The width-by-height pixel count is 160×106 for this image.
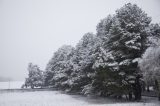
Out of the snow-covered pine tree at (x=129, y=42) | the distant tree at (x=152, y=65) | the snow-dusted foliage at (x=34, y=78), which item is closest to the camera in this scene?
the distant tree at (x=152, y=65)

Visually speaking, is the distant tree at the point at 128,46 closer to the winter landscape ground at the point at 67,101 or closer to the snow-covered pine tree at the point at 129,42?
the snow-covered pine tree at the point at 129,42

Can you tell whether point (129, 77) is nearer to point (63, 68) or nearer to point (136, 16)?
point (136, 16)

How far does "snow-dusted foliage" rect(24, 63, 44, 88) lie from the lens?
75438 millimetres

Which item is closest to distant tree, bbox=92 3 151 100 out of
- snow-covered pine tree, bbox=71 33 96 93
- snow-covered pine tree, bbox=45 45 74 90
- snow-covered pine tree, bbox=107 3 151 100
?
snow-covered pine tree, bbox=107 3 151 100

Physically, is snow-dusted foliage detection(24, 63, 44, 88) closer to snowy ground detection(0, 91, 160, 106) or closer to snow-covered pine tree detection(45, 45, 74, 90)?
snow-covered pine tree detection(45, 45, 74, 90)

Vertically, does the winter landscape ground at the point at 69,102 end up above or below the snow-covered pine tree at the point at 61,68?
below

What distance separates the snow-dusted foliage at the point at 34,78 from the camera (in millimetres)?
75438

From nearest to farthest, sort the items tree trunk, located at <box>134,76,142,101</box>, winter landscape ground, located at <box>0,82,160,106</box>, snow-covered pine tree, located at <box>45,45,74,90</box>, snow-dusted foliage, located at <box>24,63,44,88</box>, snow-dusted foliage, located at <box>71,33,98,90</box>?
winter landscape ground, located at <box>0,82,160,106</box>, tree trunk, located at <box>134,76,142,101</box>, snow-dusted foliage, located at <box>71,33,98,90</box>, snow-covered pine tree, located at <box>45,45,74,90</box>, snow-dusted foliage, located at <box>24,63,44,88</box>

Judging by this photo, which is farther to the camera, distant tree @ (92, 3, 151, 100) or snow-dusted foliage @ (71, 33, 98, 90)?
snow-dusted foliage @ (71, 33, 98, 90)

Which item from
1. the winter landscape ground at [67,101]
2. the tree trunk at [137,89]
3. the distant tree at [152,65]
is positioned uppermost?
the distant tree at [152,65]

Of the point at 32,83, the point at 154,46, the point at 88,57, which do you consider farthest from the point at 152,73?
the point at 32,83

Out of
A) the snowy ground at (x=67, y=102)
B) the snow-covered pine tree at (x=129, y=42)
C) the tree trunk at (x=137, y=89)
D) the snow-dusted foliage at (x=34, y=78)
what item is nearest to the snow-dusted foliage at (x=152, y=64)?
the snowy ground at (x=67, y=102)

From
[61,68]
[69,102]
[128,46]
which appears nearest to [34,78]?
[61,68]

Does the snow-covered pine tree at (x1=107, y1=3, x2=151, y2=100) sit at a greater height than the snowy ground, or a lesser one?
greater
